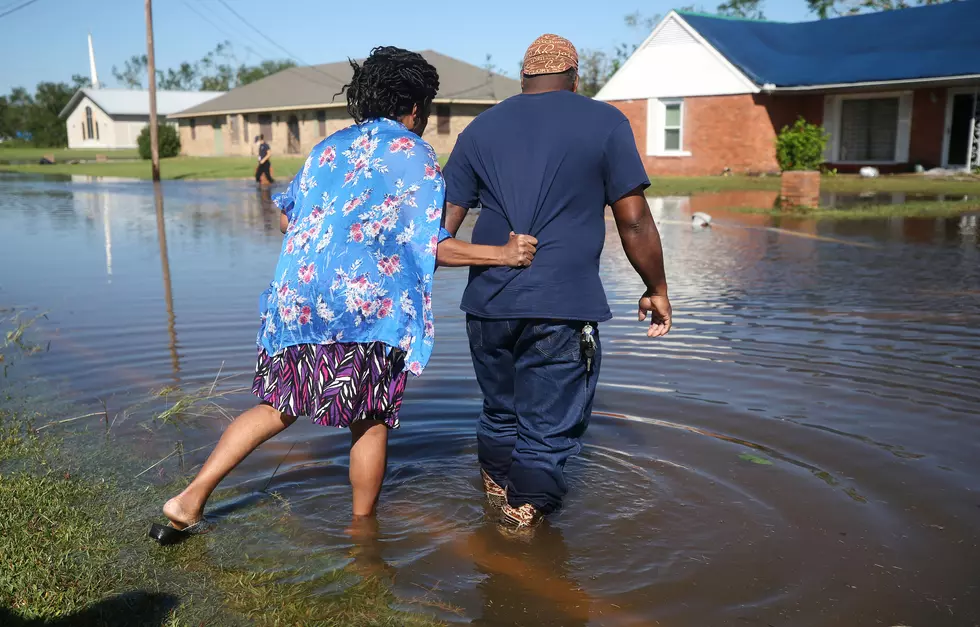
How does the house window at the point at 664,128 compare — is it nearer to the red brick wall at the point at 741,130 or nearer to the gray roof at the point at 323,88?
the red brick wall at the point at 741,130

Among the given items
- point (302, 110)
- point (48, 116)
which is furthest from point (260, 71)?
point (302, 110)

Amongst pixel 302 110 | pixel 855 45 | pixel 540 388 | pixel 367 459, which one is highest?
pixel 855 45

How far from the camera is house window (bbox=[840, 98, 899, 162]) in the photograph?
27484 mm

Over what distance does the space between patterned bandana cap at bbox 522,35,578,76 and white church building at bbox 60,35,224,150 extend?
229 feet

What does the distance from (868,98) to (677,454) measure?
25.9m

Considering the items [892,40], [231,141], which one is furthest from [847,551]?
[231,141]

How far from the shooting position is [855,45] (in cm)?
2762

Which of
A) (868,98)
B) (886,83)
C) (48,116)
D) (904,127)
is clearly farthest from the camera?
(48,116)

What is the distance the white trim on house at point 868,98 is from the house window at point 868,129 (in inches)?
16.6

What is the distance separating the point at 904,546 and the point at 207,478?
8.85 feet

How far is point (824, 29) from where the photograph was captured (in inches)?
1167

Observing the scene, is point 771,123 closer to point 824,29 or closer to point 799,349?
point 824,29

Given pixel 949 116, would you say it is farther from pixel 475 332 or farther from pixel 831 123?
pixel 475 332

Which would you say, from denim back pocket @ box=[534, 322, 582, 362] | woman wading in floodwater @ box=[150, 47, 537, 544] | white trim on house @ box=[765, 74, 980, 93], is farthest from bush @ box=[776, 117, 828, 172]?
woman wading in floodwater @ box=[150, 47, 537, 544]
